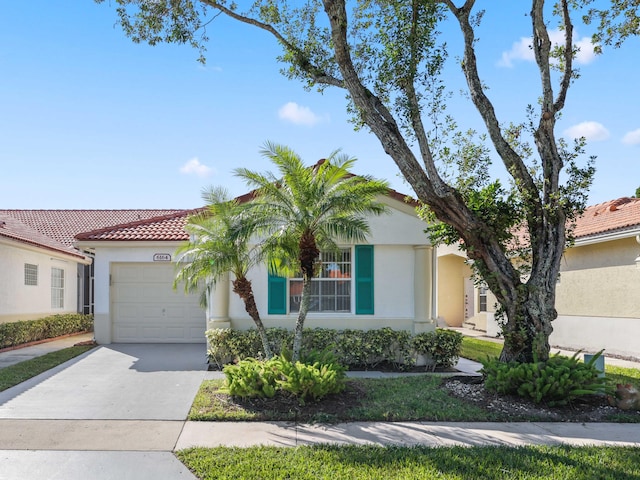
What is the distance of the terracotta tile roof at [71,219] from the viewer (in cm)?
2216

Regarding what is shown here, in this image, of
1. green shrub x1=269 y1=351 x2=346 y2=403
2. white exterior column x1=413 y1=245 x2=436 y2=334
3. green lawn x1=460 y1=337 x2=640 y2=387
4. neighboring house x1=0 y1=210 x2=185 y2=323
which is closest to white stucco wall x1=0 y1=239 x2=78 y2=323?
neighboring house x1=0 y1=210 x2=185 y2=323

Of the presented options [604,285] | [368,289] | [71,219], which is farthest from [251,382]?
[71,219]

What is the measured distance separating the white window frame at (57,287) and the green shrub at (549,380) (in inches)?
624

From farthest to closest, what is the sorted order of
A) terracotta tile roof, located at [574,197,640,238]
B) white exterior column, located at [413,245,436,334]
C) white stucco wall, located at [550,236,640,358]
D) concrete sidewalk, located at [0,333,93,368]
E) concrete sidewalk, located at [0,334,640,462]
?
white stucco wall, located at [550,236,640,358]
terracotta tile roof, located at [574,197,640,238]
concrete sidewalk, located at [0,333,93,368]
white exterior column, located at [413,245,436,334]
concrete sidewalk, located at [0,334,640,462]

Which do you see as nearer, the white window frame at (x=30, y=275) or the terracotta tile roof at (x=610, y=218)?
the terracotta tile roof at (x=610, y=218)

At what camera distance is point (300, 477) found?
5.38 m

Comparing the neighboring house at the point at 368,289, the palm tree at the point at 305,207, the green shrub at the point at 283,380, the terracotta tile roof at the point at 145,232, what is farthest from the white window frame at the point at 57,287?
the green shrub at the point at 283,380

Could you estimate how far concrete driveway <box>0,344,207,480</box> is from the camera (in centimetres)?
564

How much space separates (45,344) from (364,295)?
10118mm

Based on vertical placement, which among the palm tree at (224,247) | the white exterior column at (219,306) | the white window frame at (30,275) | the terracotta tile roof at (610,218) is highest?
the terracotta tile roof at (610,218)

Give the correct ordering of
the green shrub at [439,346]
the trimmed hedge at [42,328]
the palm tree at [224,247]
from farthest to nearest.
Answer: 1. the trimmed hedge at [42,328]
2. the green shrub at [439,346]
3. the palm tree at [224,247]

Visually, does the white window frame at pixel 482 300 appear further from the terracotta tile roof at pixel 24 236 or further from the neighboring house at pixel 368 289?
the terracotta tile roof at pixel 24 236

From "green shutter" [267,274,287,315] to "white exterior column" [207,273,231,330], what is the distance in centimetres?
100

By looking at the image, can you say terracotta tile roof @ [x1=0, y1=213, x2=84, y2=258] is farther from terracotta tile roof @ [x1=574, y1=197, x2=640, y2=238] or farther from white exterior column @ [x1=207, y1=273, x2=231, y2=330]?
terracotta tile roof @ [x1=574, y1=197, x2=640, y2=238]
